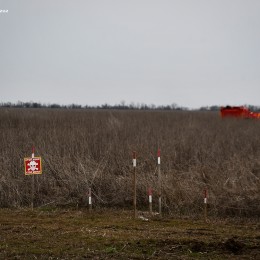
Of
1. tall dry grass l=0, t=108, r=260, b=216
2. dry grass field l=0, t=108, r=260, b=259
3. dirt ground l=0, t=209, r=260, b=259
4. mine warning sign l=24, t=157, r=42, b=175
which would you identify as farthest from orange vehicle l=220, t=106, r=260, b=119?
mine warning sign l=24, t=157, r=42, b=175

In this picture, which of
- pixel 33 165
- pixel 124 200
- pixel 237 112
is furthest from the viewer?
pixel 237 112

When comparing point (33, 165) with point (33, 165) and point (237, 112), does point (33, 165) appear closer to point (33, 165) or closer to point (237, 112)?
point (33, 165)

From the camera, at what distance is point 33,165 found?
35.8ft

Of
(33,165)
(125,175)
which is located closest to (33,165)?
(33,165)

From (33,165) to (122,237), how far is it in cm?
399

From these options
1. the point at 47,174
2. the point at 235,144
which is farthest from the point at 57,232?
the point at 235,144

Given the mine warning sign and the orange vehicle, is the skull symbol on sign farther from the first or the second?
the orange vehicle

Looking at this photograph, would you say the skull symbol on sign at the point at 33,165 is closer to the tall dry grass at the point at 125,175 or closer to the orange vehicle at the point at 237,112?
the tall dry grass at the point at 125,175

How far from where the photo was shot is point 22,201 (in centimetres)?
1204

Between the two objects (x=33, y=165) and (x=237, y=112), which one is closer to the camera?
(x=33, y=165)

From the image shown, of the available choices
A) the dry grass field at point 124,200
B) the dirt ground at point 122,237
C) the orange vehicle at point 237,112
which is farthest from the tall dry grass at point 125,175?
the orange vehicle at point 237,112

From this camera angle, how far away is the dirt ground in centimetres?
650

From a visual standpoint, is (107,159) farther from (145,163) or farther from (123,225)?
(123,225)

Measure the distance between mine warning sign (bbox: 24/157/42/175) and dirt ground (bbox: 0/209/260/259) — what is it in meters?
1.01
